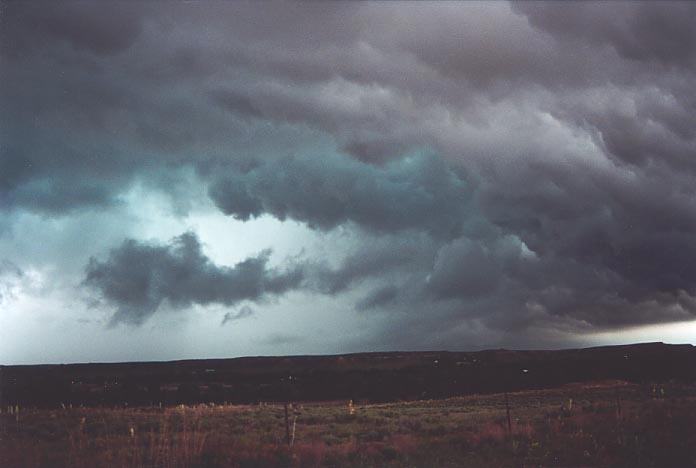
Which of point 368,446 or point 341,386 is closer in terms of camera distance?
point 368,446

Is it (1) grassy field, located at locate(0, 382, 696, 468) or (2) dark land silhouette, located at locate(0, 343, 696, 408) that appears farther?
(2) dark land silhouette, located at locate(0, 343, 696, 408)

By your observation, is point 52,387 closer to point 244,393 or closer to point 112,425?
point 244,393

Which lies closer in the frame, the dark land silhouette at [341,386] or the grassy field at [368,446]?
the grassy field at [368,446]

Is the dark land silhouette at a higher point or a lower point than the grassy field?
lower

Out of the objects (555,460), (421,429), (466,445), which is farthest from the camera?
(421,429)

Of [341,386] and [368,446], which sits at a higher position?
[368,446]

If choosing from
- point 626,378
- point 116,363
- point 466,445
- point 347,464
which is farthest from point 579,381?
point 116,363

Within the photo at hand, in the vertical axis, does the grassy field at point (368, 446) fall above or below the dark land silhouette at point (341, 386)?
above

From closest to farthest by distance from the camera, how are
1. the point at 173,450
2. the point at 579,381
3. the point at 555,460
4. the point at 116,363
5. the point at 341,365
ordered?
the point at 173,450
the point at 555,460
the point at 579,381
the point at 341,365
the point at 116,363

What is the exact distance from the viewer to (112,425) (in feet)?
75.8

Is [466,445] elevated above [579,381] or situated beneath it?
elevated above

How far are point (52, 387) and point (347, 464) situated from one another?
71564 millimetres

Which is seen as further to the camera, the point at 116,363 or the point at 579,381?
the point at 116,363

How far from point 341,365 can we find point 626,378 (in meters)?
71.6
